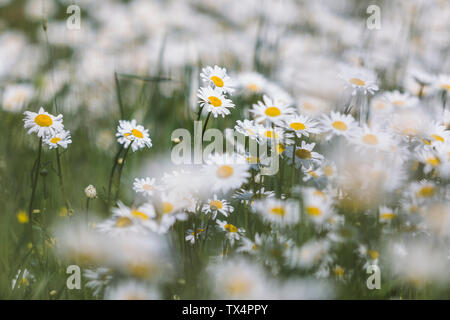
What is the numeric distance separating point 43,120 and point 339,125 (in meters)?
0.58

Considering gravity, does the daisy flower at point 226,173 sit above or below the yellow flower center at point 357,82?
below

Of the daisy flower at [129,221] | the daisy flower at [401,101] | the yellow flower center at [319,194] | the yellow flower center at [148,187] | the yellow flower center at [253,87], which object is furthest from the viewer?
the yellow flower center at [253,87]

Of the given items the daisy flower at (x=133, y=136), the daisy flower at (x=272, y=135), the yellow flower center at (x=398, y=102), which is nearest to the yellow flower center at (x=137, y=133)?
the daisy flower at (x=133, y=136)

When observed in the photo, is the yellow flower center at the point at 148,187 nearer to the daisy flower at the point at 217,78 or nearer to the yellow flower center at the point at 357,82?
the daisy flower at the point at 217,78

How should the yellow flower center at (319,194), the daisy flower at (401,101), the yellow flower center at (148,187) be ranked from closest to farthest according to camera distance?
the yellow flower center at (148,187) → the yellow flower center at (319,194) → the daisy flower at (401,101)

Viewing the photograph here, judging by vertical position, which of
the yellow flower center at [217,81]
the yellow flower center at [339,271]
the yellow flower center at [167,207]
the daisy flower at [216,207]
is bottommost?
the yellow flower center at [339,271]

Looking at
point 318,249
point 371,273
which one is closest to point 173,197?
point 318,249

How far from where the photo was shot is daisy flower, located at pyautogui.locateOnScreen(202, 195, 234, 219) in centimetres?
76

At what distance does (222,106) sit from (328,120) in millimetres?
248

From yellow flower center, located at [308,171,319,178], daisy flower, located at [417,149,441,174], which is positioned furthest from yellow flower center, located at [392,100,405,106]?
yellow flower center, located at [308,171,319,178]

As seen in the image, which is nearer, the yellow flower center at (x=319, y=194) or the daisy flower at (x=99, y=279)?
the daisy flower at (x=99, y=279)

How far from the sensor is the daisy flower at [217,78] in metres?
0.77

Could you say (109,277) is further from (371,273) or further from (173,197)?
(371,273)

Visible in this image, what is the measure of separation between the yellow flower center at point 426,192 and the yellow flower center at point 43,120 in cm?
73
